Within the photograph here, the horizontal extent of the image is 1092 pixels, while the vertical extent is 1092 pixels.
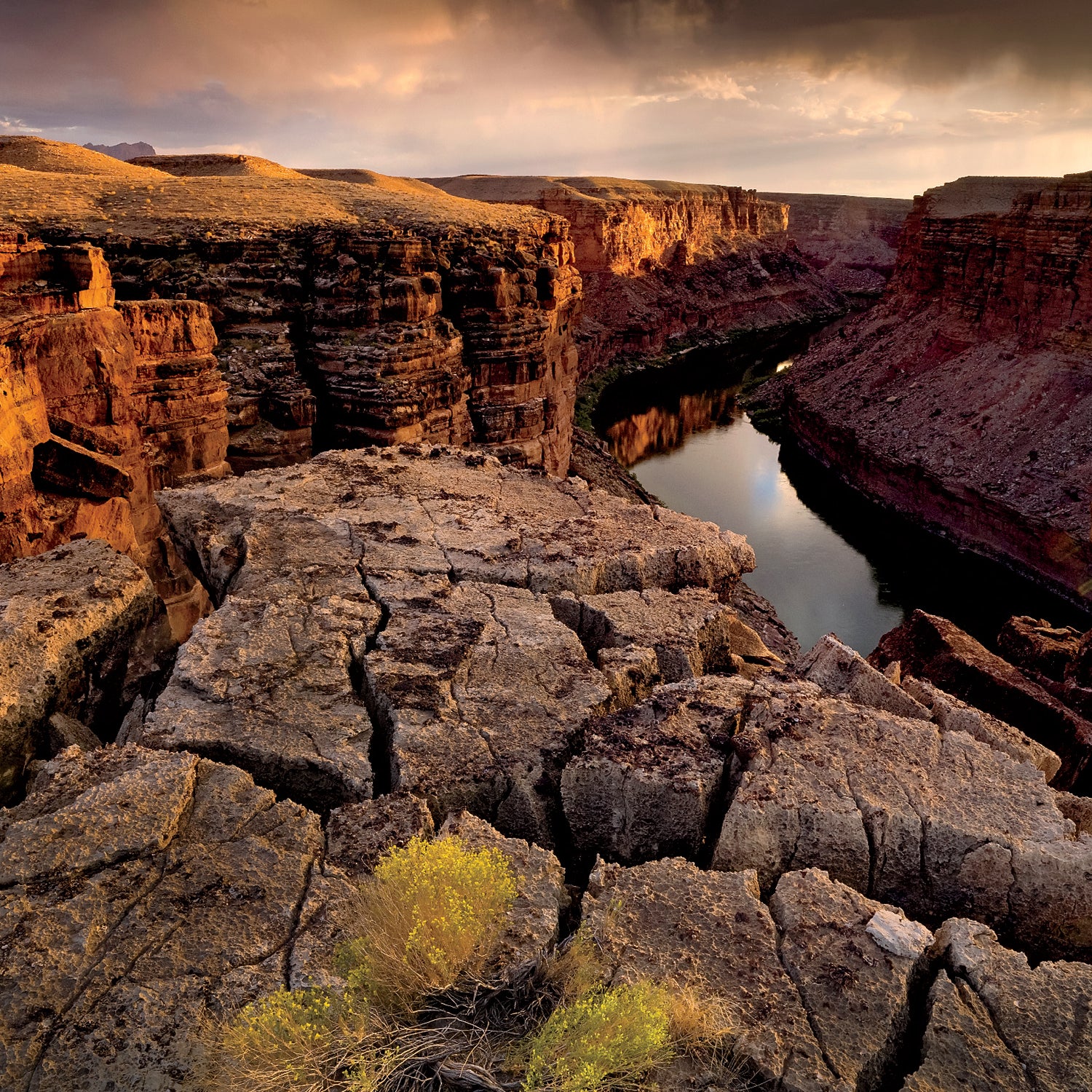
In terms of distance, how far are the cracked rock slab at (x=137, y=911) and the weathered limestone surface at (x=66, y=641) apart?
2.55 ft

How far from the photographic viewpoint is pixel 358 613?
5.32 m

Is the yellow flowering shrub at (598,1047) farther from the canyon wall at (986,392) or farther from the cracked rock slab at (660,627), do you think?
the canyon wall at (986,392)

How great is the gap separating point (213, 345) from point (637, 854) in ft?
30.6

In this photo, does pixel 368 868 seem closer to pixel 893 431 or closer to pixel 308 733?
pixel 308 733

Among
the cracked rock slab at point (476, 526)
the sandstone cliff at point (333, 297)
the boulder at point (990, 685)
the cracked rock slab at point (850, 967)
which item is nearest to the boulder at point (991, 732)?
the cracked rock slab at point (850, 967)

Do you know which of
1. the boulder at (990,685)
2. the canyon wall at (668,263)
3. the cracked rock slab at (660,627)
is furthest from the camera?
the canyon wall at (668,263)

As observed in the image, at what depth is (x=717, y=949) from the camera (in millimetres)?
3029

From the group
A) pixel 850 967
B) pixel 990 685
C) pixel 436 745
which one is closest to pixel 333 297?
pixel 436 745

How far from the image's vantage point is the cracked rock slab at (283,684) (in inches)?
158

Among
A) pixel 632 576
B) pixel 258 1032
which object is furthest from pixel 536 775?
pixel 632 576

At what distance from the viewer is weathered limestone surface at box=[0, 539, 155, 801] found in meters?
4.41

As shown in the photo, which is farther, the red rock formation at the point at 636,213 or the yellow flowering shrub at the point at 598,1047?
the red rock formation at the point at 636,213

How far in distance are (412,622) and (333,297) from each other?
31.4 ft

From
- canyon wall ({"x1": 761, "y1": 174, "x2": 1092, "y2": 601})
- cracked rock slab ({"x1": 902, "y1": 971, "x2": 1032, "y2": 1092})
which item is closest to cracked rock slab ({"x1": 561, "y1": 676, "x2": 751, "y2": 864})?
cracked rock slab ({"x1": 902, "y1": 971, "x2": 1032, "y2": 1092})
